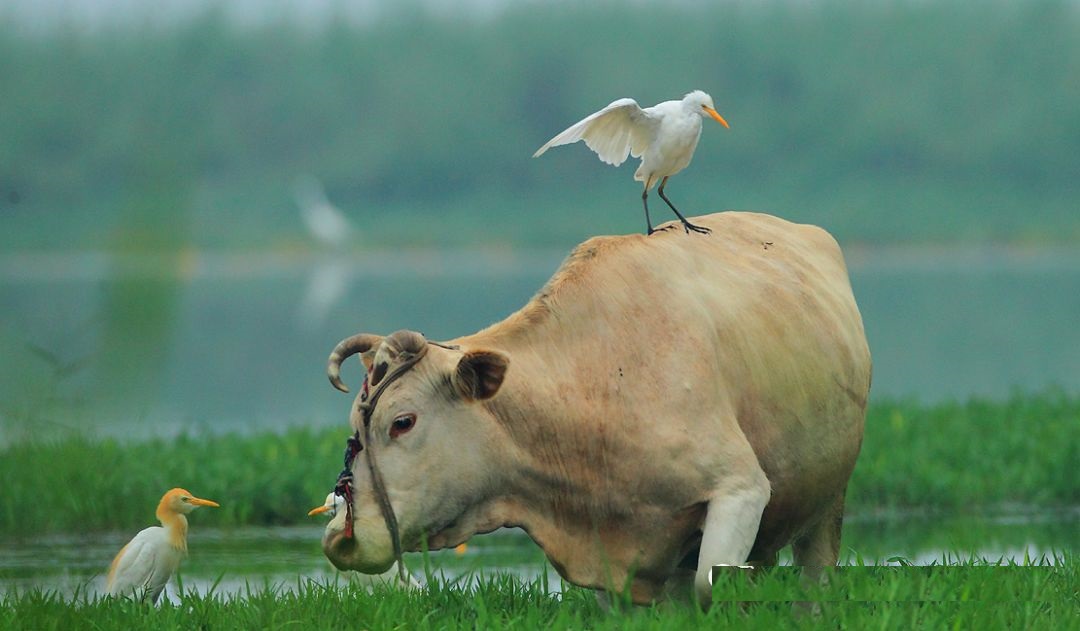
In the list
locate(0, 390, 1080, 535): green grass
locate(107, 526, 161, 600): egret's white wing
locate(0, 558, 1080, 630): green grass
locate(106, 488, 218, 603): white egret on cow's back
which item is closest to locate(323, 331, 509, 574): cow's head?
locate(0, 558, 1080, 630): green grass

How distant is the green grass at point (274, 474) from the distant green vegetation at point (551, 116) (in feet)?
114

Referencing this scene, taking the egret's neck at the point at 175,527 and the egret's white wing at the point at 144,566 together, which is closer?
the egret's white wing at the point at 144,566

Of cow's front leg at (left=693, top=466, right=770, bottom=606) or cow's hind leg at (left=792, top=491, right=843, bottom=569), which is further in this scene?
cow's hind leg at (left=792, top=491, right=843, bottom=569)

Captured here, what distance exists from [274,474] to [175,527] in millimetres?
3870

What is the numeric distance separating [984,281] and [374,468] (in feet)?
137

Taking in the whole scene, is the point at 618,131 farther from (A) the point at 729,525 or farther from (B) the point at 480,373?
(A) the point at 729,525

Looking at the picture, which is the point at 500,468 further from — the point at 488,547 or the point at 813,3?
the point at 813,3

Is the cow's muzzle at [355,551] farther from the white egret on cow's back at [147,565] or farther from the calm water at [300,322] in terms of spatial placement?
the calm water at [300,322]

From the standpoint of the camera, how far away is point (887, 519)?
11602 mm

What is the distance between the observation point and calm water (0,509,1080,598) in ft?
30.7

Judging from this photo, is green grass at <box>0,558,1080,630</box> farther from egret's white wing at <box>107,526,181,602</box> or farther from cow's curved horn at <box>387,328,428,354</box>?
cow's curved horn at <box>387,328,428,354</box>

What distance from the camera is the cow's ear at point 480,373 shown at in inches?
224

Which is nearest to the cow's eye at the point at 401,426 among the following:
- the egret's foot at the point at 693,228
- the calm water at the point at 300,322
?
the egret's foot at the point at 693,228

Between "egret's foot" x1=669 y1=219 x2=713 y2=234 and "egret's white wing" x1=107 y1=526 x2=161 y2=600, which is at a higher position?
"egret's foot" x1=669 y1=219 x2=713 y2=234
